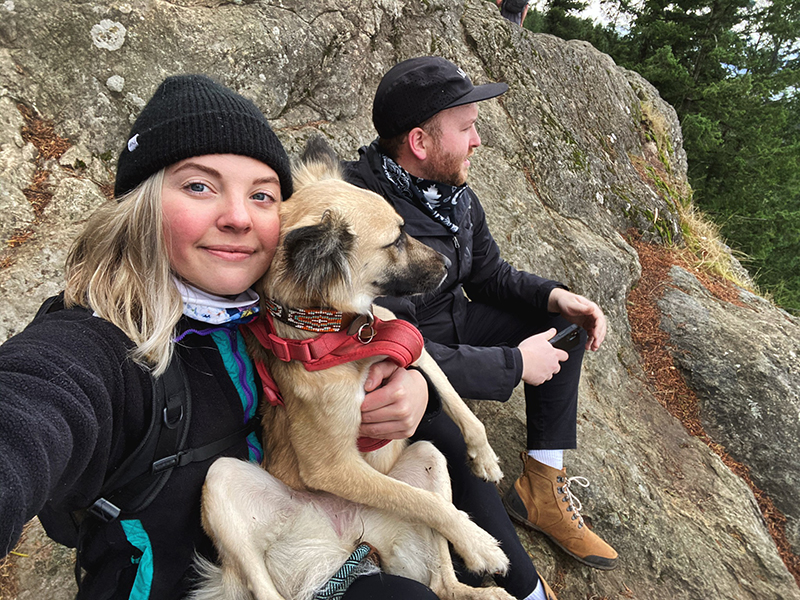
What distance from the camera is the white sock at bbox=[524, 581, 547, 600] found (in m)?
2.25

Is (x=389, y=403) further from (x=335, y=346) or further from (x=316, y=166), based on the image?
(x=316, y=166)

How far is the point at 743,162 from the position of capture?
15.0 m

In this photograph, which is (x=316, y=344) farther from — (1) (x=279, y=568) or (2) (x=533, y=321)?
(2) (x=533, y=321)

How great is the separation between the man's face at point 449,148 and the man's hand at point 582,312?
3.65ft

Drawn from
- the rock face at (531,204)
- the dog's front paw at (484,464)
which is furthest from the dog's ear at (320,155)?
the rock face at (531,204)

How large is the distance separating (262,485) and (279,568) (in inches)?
13.4

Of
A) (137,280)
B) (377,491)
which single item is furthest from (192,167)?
(377,491)

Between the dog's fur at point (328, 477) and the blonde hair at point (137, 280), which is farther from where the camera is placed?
the dog's fur at point (328, 477)

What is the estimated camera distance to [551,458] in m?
2.94

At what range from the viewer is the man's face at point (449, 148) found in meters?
2.90

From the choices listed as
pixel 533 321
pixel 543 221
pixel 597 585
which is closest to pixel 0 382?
pixel 533 321

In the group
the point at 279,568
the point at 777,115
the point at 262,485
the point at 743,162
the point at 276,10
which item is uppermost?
the point at 777,115

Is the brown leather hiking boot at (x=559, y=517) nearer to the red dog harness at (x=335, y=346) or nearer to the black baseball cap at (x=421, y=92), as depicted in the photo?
the red dog harness at (x=335, y=346)

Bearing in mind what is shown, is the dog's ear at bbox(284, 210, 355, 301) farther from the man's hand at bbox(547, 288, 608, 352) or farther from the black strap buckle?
the man's hand at bbox(547, 288, 608, 352)
